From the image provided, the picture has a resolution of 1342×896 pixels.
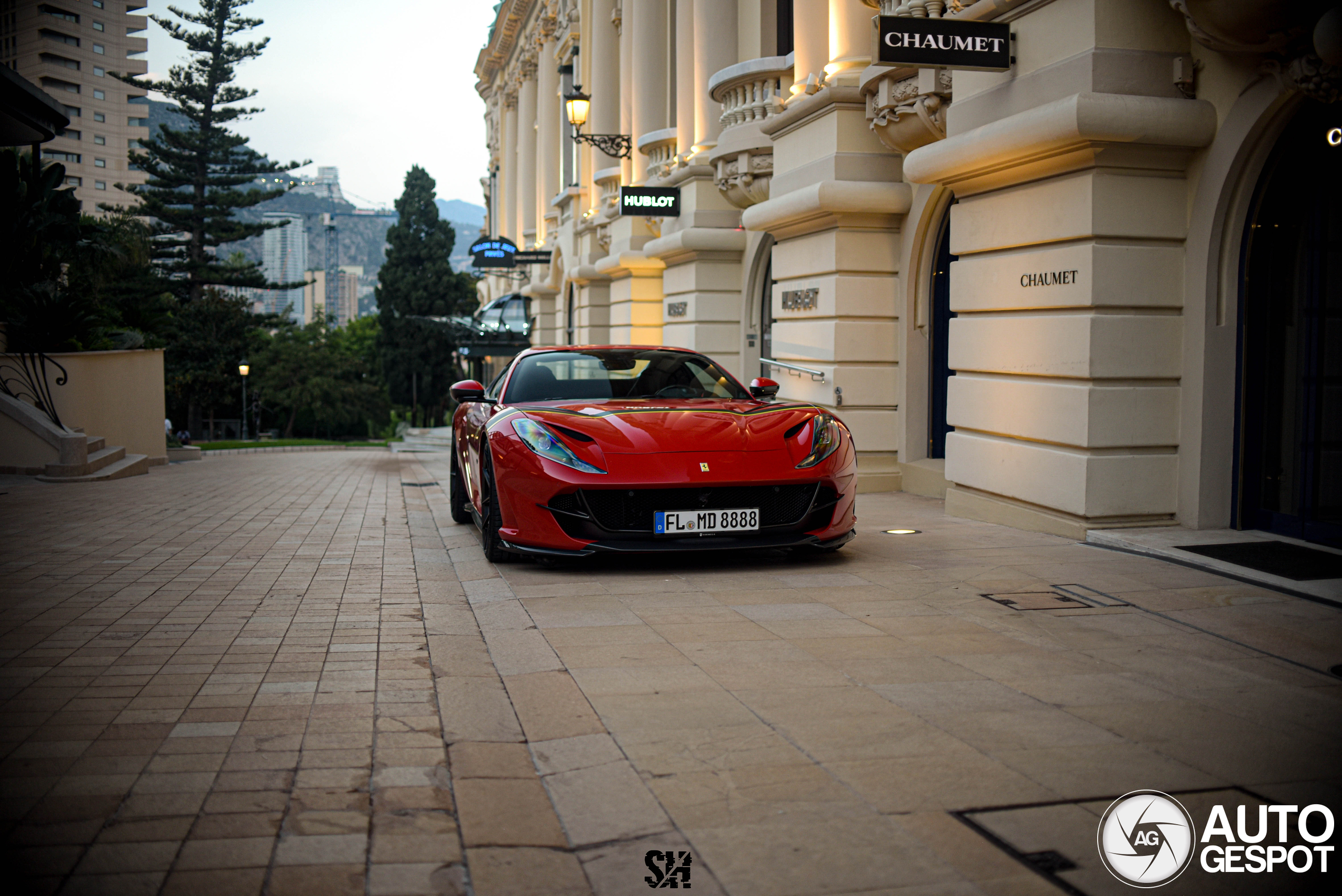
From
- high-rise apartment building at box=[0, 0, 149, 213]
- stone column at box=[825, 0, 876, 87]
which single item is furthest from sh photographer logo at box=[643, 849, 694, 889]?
high-rise apartment building at box=[0, 0, 149, 213]

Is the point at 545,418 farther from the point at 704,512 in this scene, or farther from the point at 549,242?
the point at 549,242

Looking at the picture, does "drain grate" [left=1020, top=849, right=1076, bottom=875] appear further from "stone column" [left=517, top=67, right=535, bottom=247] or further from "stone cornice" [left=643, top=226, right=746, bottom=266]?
"stone column" [left=517, top=67, right=535, bottom=247]

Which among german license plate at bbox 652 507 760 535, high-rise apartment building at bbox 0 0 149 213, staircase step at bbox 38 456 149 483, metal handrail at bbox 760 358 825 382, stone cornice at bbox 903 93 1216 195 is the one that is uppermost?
high-rise apartment building at bbox 0 0 149 213

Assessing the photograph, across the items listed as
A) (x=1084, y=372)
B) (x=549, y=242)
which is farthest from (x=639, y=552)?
(x=549, y=242)

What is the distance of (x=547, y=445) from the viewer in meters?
6.51

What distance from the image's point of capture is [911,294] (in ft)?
38.7

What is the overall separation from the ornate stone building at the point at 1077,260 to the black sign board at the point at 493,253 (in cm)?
1933

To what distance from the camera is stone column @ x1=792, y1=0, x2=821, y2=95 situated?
1329 cm

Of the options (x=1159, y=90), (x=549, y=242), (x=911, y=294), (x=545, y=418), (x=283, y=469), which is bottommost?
(x=283, y=469)

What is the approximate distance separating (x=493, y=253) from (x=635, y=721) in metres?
29.8

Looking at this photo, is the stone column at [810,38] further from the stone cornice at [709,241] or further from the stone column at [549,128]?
the stone column at [549,128]

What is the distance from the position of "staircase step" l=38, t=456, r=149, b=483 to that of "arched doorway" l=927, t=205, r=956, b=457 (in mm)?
10397

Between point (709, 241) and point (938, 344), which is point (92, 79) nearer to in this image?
point (709, 241)

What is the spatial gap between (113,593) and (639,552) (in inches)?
112
